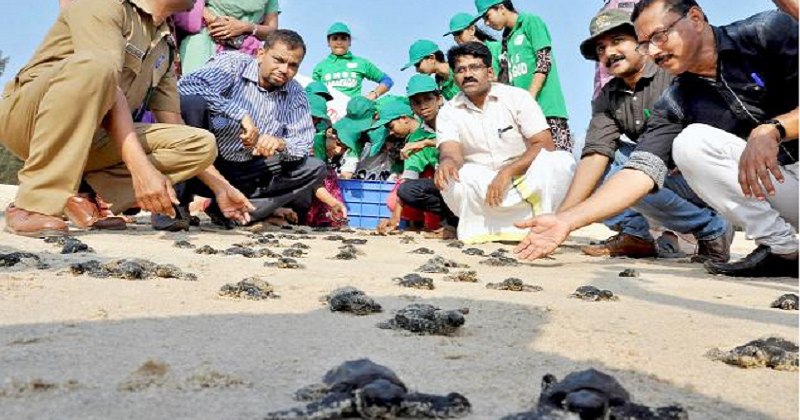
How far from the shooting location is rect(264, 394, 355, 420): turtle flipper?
109 centimetres

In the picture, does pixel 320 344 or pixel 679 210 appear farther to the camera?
pixel 679 210

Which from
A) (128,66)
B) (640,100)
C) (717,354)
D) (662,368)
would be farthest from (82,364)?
(640,100)

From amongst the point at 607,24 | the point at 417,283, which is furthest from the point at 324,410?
the point at 607,24

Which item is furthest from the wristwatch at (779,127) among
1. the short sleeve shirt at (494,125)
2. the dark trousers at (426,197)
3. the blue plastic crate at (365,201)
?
the blue plastic crate at (365,201)

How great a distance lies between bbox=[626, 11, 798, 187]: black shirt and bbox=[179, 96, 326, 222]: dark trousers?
2.99m

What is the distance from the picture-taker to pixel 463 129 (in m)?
5.34

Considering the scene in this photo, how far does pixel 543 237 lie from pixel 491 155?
2289 millimetres

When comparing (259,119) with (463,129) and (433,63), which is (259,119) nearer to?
(463,129)

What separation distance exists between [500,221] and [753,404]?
13.1 ft

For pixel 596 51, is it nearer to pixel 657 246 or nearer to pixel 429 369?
pixel 657 246

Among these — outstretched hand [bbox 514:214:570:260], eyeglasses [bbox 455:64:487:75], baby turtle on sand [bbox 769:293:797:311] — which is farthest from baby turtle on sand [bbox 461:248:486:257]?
baby turtle on sand [bbox 769:293:797:311]

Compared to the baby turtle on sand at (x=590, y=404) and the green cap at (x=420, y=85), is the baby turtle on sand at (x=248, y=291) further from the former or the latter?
the green cap at (x=420, y=85)

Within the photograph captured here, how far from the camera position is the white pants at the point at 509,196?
510 centimetres

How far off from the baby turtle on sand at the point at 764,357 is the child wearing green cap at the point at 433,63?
5.44 meters
